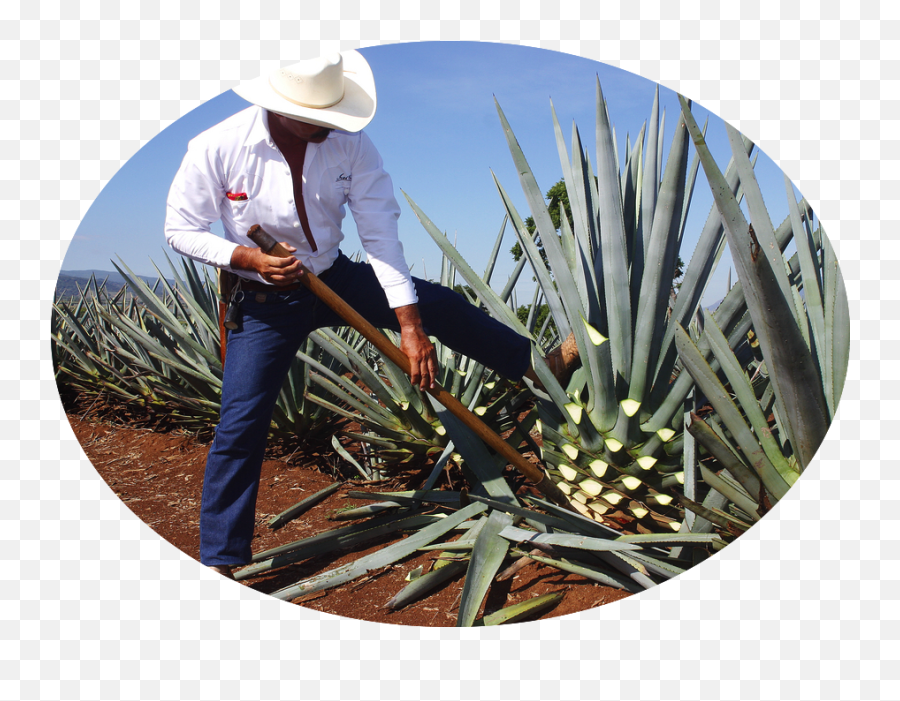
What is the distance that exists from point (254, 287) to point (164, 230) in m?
0.30

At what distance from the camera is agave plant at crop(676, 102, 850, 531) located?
1.29m

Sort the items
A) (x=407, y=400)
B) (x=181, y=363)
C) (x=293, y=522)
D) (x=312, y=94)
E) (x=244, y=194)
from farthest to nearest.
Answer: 1. (x=181, y=363)
2. (x=293, y=522)
3. (x=407, y=400)
4. (x=244, y=194)
5. (x=312, y=94)

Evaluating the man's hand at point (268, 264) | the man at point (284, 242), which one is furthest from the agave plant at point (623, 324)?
the man's hand at point (268, 264)

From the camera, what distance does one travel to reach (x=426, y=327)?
7.50 ft

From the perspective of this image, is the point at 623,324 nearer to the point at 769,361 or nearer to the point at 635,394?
the point at 635,394

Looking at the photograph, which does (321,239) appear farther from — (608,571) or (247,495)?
(608,571)

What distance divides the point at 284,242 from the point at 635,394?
1.17 m

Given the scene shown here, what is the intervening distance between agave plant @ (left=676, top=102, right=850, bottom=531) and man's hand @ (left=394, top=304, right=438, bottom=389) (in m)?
0.81

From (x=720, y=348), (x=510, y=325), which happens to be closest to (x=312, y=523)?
(x=510, y=325)

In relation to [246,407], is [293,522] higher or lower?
lower

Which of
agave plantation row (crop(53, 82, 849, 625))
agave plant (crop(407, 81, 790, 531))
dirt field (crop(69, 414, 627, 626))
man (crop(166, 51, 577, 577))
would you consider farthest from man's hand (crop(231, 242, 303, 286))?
dirt field (crop(69, 414, 627, 626))

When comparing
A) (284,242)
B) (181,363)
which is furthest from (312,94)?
(181,363)

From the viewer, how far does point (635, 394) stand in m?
1.96

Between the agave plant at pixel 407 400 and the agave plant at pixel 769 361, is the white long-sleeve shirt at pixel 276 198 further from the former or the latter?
the agave plant at pixel 769 361
